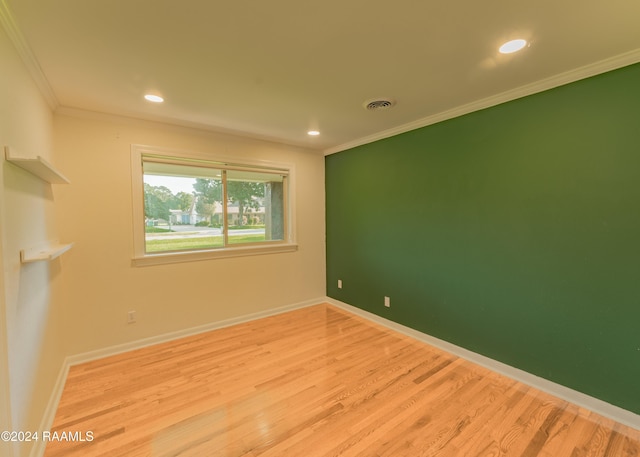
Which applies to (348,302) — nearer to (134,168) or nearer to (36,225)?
(134,168)

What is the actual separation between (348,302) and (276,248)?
1314 millimetres

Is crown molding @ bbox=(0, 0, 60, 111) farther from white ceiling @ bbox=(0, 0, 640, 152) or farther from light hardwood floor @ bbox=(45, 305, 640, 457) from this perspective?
light hardwood floor @ bbox=(45, 305, 640, 457)

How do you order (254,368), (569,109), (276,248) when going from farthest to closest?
1. (276,248)
2. (254,368)
3. (569,109)

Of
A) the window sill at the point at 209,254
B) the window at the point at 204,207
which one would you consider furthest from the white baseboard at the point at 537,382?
the window at the point at 204,207

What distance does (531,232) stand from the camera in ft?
7.43

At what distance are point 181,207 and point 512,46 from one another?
330 cm

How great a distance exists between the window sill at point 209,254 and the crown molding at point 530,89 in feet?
6.60

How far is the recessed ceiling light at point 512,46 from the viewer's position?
1.65 meters

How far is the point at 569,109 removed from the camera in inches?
80.8

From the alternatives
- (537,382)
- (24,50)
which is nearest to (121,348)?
(24,50)

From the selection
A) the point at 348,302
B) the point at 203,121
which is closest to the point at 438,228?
the point at 348,302

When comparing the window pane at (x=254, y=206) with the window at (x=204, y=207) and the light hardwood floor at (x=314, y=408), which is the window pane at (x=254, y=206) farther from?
the light hardwood floor at (x=314, y=408)

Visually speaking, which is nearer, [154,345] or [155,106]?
[155,106]

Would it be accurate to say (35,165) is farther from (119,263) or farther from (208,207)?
(208,207)
